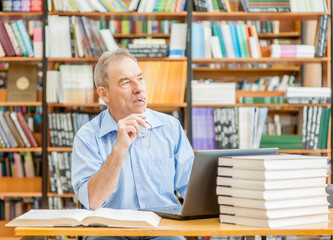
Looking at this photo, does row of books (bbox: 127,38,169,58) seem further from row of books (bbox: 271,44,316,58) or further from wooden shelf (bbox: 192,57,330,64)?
row of books (bbox: 271,44,316,58)

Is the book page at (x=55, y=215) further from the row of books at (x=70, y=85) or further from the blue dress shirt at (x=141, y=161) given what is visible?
the row of books at (x=70, y=85)

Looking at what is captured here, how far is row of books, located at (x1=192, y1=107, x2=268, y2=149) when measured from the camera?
3.60 m

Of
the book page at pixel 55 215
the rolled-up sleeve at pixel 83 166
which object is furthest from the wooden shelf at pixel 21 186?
the book page at pixel 55 215

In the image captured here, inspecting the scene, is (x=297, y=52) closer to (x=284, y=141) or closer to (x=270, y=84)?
(x=284, y=141)

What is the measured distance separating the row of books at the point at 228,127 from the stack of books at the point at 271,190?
86.7 inches

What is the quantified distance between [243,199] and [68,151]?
8.22 feet

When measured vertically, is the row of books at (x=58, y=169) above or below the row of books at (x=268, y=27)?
below

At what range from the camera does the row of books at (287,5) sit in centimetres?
362

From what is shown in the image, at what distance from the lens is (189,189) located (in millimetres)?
1378

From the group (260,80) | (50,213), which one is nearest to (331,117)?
(260,80)

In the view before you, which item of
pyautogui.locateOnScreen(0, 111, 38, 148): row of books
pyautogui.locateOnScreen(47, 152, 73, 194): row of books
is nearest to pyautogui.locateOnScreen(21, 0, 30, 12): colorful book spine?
pyautogui.locateOnScreen(0, 111, 38, 148): row of books

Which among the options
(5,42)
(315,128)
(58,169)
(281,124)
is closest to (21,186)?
(58,169)

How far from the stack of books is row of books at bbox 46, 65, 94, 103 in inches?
95.3

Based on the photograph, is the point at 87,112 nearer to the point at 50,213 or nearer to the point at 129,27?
the point at 129,27
